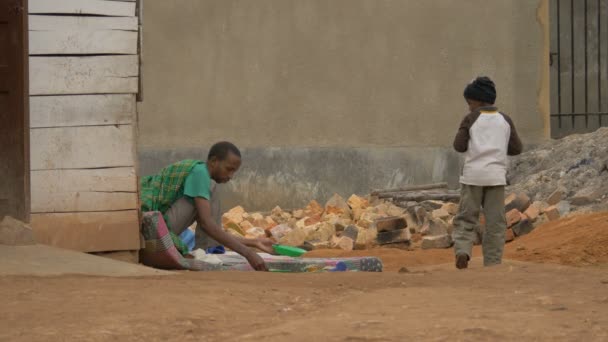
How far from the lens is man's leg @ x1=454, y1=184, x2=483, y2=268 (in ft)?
24.1

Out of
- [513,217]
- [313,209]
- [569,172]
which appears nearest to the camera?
[513,217]

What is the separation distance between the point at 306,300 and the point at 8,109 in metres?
2.68

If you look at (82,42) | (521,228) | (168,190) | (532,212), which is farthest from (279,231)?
(82,42)

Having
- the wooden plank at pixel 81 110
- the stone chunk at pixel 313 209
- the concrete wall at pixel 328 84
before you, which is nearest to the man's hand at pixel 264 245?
the wooden plank at pixel 81 110

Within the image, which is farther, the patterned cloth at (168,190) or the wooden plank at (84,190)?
the patterned cloth at (168,190)

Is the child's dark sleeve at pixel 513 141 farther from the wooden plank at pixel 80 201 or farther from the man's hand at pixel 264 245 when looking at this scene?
the wooden plank at pixel 80 201

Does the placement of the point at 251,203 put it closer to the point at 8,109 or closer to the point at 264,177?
the point at 264,177

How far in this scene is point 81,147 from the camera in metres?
7.09

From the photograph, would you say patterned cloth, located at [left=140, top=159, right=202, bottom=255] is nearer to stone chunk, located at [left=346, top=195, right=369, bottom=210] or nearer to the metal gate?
stone chunk, located at [left=346, top=195, right=369, bottom=210]

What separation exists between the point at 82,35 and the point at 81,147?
758 mm

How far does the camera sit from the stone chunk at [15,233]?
21.6ft

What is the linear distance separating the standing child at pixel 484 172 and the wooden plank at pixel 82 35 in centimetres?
241

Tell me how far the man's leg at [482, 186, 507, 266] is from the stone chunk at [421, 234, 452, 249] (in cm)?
266

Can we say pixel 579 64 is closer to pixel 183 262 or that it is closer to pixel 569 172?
pixel 569 172
